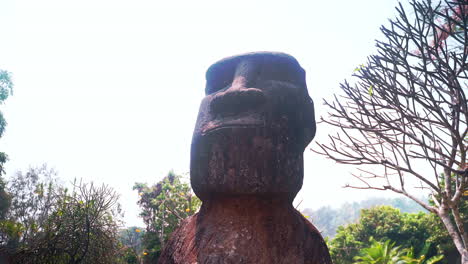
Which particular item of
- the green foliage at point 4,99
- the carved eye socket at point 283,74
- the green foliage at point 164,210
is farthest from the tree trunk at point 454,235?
the green foliage at point 4,99

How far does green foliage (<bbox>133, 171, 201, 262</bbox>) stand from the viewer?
980 centimetres

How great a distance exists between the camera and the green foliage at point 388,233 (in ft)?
37.9

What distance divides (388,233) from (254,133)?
12742 mm

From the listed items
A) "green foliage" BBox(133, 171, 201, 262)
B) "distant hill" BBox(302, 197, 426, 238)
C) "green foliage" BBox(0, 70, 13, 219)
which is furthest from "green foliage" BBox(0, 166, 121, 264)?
"distant hill" BBox(302, 197, 426, 238)

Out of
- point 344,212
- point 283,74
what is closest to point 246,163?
point 283,74

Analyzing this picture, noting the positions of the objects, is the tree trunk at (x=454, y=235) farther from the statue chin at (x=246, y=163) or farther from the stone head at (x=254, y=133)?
the statue chin at (x=246, y=163)

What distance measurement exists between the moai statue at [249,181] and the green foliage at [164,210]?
570 cm

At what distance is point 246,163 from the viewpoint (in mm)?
2406

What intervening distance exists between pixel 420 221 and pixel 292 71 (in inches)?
497

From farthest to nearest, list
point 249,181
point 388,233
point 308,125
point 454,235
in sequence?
point 388,233
point 454,235
point 308,125
point 249,181

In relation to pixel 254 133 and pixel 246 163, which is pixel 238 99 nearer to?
pixel 254 133

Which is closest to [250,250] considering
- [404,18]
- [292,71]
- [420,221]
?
[292,71]

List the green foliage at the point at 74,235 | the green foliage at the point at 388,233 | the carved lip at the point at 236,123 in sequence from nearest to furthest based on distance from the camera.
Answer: the carved lip at the point at 236,123, the green foliage at the point at 74,235, the green foliage at the point at 388,233

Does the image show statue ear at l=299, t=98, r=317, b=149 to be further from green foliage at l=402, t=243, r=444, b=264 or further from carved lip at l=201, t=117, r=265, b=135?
green foliage at l=402, t=243, r=444, b=264
